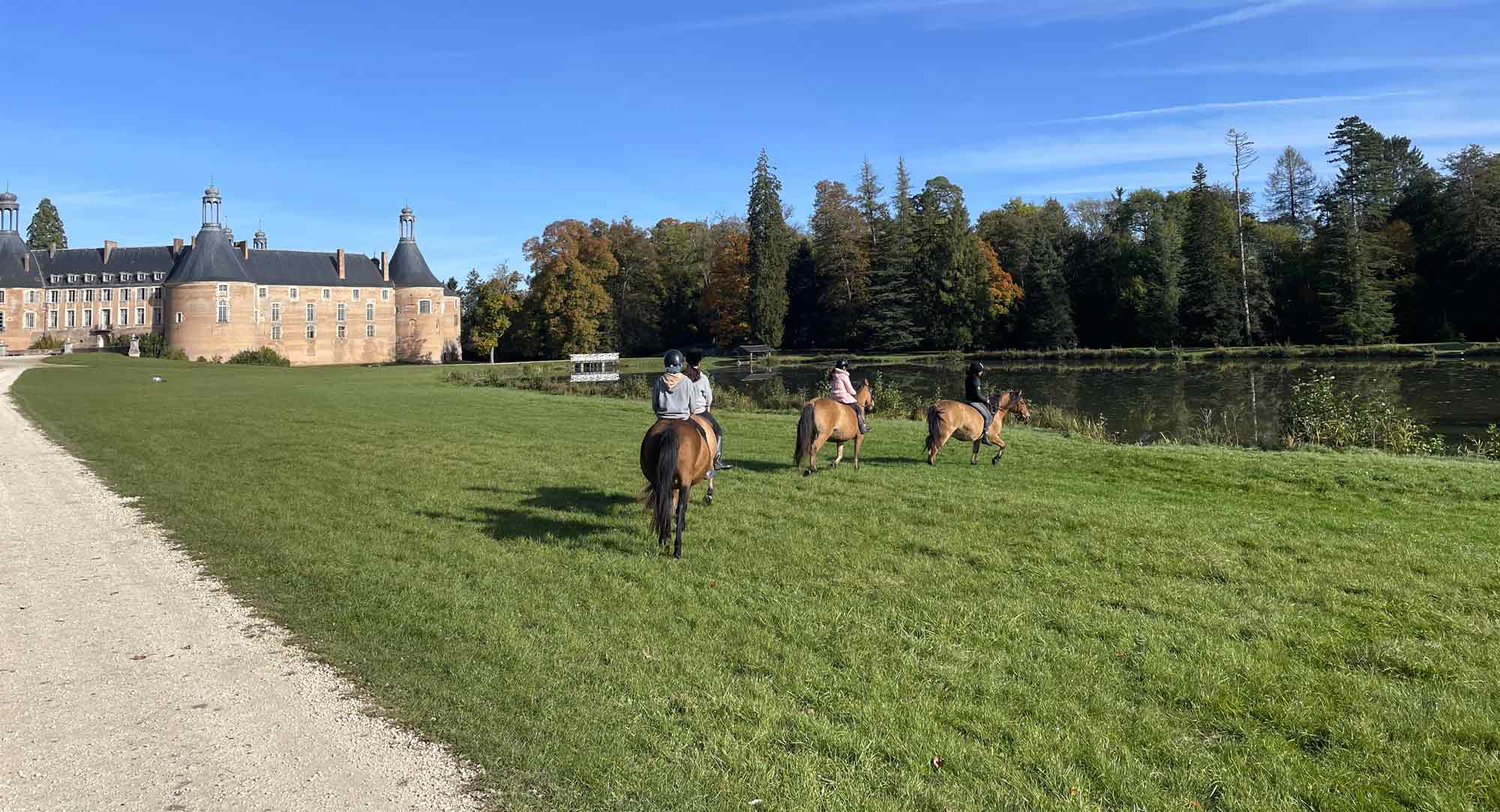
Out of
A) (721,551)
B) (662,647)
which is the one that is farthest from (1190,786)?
(721,551)

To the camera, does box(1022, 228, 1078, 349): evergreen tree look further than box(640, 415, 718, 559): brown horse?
Yes

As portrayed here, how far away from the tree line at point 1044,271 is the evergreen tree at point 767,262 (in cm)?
16

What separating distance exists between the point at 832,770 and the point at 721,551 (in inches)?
161

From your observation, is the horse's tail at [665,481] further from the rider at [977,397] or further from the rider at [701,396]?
the rider at [977,397]

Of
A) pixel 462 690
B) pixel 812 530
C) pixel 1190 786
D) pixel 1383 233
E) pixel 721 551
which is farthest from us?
pixel 1383 233

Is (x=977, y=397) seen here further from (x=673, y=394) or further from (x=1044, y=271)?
(x=1044, y=271)

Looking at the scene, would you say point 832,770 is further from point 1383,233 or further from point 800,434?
point 1383,233

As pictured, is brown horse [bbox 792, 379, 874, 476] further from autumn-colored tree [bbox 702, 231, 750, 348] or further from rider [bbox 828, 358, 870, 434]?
autumn-colored tree [bbox 702, 231, 750, 348]

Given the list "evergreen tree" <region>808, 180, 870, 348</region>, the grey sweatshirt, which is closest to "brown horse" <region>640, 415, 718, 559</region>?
the grey sweatshirt

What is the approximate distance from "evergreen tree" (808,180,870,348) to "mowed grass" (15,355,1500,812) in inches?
2554

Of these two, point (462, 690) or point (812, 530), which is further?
point (812, 530)

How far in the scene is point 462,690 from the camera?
5176 millimetres

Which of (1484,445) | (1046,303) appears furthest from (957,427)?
(1046,303)

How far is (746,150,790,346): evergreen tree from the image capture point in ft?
249
